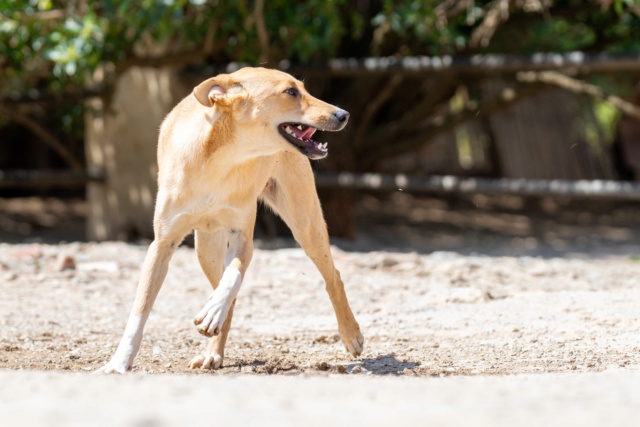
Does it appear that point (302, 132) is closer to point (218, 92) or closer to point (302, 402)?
point (218, 92)

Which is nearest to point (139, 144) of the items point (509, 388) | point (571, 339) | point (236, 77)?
point (236, 77)

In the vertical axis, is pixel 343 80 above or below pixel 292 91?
below

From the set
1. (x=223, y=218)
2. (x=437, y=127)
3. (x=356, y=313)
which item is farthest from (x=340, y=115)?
(x=437, y=127)

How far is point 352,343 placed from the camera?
15.2ft

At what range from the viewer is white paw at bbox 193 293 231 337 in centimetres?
377

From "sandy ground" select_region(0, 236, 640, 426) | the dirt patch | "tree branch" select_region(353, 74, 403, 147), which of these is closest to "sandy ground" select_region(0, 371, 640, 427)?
"sandy ground" select_region(0, 236, 640, 426)

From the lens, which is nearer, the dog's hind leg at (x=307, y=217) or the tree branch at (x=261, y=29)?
the dog's hind leg at (x=307, y=217)

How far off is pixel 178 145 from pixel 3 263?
117 inches

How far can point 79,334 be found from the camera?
498cm

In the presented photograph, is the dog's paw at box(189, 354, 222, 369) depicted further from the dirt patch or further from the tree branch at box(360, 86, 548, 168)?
the tree branch at box(360, 86, 548, 168)

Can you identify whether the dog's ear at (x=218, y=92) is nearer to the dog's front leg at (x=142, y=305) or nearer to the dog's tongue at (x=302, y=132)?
the dog's tongue at (x=302, y=132)

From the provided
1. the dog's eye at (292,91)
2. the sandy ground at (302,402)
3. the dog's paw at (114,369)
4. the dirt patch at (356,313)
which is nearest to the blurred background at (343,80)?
the dirt patch at (356,313)

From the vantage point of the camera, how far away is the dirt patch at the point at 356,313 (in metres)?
4.38

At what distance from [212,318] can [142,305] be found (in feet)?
1.34
